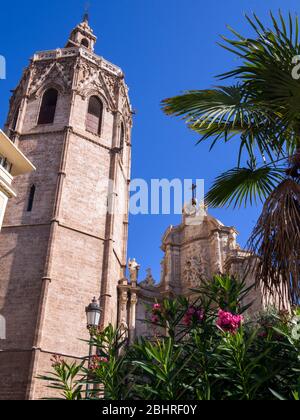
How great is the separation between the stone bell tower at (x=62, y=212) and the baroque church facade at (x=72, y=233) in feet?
0.17

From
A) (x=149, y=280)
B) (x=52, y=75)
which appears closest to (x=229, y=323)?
(x=149, y=280)

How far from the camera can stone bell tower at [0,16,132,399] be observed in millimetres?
17609

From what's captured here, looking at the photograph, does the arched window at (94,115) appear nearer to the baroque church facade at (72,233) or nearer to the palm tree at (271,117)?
the baroque church facade at (72,233)

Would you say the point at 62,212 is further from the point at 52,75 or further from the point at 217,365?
the point at 217,365

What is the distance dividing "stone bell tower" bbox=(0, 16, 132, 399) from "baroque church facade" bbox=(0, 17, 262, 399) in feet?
0.17

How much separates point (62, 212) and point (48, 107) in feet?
24.4

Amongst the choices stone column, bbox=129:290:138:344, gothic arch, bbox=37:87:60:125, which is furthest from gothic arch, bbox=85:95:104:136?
stone column, bbox=129:290:138:344

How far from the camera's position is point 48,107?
81.7ft

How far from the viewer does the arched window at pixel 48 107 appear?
2417cm

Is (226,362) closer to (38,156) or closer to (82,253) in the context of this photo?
(82,253)

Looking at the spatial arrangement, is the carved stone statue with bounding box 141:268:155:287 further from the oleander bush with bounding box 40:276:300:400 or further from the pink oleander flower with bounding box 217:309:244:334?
the pink oleander flower with bounding box 217:309:244:334

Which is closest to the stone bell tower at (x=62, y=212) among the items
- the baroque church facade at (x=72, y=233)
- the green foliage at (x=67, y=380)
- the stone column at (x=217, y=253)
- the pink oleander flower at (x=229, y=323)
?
the baroque church facade at (x=72, y=233)

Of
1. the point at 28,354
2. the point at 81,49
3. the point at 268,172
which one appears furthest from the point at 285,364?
the point at 81,49

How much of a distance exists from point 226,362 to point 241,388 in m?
0.38
